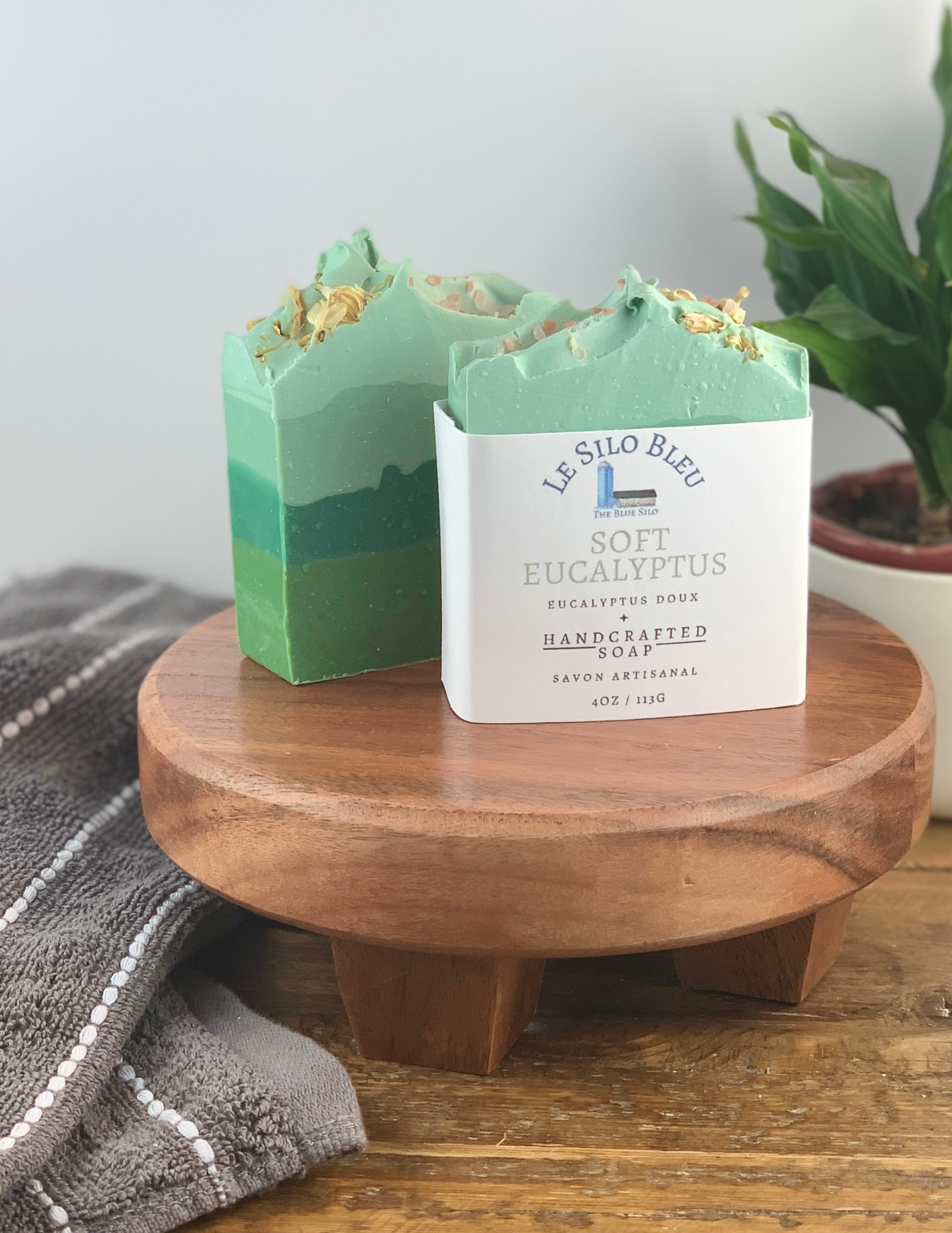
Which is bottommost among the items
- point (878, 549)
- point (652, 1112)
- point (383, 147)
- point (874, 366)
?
point (652, 1112)

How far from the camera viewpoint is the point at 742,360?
1.71 ft

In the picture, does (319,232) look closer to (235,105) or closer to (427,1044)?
(235,105)

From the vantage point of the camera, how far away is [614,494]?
526 mm

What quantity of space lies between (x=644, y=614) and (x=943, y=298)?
0.35 metres

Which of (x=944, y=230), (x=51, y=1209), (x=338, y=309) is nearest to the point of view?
(x=51, y=1209)

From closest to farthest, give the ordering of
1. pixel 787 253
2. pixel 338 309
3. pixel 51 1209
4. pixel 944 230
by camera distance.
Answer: pixel 51 1209, pixel 338 309, pixel 944 230, pixel 787 253

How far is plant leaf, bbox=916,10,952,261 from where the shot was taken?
771mm

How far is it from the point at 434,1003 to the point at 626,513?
0.22 m

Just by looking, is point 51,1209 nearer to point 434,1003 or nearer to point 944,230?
point 434,1003

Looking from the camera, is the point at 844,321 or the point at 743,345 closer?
the point at 743,345

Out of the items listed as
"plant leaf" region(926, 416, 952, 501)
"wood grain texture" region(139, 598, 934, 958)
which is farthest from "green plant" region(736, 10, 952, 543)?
"wood grain texture" region(139, 598, 934, 958)

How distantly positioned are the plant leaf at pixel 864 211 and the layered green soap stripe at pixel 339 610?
0.32m

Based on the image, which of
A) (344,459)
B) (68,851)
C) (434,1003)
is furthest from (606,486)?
(68,851)

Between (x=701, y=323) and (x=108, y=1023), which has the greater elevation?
(x=701, y=323)
